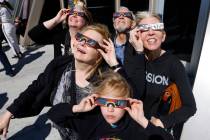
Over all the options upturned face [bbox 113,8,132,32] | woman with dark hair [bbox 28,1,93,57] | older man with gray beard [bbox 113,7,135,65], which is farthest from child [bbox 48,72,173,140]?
upturned face [bbox 113,8,132,32]

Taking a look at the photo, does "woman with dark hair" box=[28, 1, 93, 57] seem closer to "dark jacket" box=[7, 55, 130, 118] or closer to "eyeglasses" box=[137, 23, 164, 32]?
"dark jacket" box=[7, 55, 130, 118]

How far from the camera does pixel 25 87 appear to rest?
6.52 meters

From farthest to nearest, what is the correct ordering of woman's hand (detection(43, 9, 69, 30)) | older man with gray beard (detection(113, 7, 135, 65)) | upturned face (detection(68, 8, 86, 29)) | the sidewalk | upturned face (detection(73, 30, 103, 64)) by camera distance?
the sidewalk → older man with gray beard (detection(113, 7, 135, 65)) → woman's hand (detection(43, 9, 69, 30)) → upturned face (detection(68, 8, 86, 29)) → upturned face (detection(73, 30, 103, 64))

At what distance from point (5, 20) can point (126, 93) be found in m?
6.92

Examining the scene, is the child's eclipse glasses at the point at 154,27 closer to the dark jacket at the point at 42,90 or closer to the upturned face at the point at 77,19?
the dark jacket at the point at 42,90

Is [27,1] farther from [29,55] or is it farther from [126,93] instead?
[126,93]

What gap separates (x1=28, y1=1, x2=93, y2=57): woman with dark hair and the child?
2.50 feet

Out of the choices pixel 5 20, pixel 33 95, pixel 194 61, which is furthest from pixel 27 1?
pixel 33 95

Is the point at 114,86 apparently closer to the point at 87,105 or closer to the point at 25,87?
the point at 87,105

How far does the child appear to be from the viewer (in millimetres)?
1914

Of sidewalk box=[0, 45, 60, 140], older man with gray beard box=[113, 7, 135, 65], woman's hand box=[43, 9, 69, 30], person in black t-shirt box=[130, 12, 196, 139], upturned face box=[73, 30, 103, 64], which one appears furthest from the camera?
sidewalk box=[0, 45, 60, 140]

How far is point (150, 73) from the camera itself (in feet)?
8.13

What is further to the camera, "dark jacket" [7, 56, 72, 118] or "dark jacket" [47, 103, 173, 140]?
"dark jacket" [7, 56, 72, 118]

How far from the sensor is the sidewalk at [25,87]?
4.65 metres
